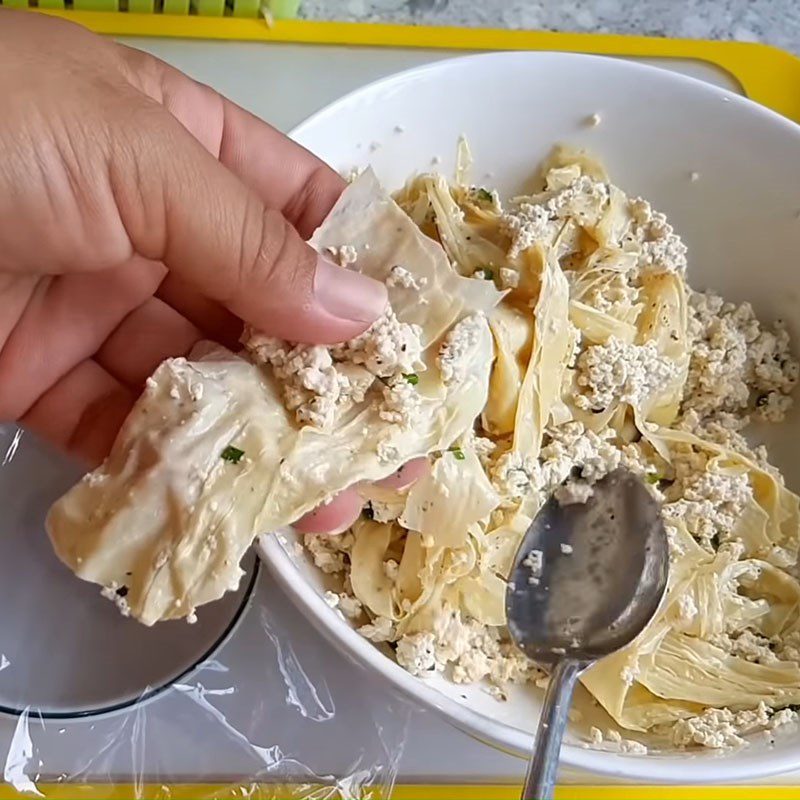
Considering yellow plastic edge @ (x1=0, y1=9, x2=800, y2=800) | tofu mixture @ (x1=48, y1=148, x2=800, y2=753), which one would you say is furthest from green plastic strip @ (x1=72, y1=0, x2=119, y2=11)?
tofu mixture @ (x1=48, y1=148, x2=800, y2=753)

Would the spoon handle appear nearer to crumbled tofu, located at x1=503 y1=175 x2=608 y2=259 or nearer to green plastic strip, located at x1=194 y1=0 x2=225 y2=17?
crumbled tofu, located at x1=503 y1=175 x2=608 y2=259

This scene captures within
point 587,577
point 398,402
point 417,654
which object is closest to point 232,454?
point 398,402

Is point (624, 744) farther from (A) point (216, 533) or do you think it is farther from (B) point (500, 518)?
(A) point (216, 533)

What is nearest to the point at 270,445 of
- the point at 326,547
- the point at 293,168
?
the point at 326,547

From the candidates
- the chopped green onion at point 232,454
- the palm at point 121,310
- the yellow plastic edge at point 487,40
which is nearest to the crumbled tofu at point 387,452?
the chopped green onion at point 232,454

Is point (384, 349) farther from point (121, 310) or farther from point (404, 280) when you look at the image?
point (121, 310)

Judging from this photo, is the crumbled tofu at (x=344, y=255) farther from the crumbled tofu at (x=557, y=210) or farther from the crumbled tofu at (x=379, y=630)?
the crumbled tofu at (x=379, y=630)
